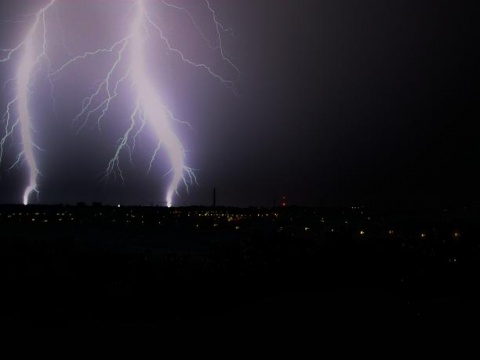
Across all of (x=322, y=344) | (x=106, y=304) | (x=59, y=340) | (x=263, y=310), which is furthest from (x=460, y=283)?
(x=59, y=340)

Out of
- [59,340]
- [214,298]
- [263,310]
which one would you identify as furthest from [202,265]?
[59,340]

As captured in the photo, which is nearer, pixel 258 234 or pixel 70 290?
pixel 70 290

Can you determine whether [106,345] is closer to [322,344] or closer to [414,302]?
[322,344]

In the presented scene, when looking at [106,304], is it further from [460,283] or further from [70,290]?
[460,283]

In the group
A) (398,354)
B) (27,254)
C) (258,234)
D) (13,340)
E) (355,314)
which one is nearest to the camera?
(398,354)

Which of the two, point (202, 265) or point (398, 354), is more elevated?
point (202, 265)

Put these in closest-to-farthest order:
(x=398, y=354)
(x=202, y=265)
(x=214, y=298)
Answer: (x=398, y=354) < (x=214, y=298) < (x=202, y=265)
